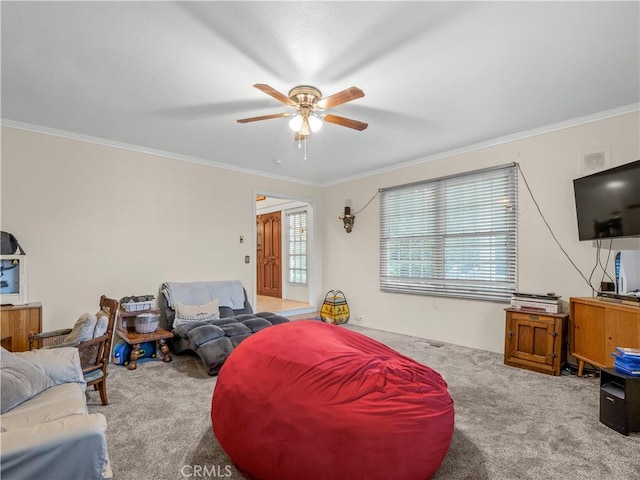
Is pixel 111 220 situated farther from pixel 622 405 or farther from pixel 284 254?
pixel 622 405

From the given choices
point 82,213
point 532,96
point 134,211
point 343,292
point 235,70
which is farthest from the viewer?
point 343,292

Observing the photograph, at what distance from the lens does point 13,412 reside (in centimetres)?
173

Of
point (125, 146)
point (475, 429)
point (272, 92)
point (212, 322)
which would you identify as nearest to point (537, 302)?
point (475, 429)

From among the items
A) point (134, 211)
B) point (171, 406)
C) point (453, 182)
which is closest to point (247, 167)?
point (134, 211)

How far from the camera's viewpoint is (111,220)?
415cm

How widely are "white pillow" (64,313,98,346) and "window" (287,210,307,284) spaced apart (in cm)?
501

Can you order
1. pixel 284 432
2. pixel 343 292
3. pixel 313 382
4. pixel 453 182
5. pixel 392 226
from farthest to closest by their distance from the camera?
pixel 343 292, pixel 392 226, pixel 453 182, pixel 313 382, pixel 284 432

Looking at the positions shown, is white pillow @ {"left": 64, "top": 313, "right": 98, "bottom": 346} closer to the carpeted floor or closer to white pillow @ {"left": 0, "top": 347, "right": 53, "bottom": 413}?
white pillow @ {"left": 0, "top": 347, "right": 53, "bottom": 413}

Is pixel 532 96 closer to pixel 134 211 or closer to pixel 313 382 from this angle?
pixel 313 382

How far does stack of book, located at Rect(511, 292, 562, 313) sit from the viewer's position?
3439 millimetres

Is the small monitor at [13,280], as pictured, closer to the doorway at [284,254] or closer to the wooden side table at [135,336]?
the wooden side table at [135,336]

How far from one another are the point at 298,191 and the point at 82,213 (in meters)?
3.37

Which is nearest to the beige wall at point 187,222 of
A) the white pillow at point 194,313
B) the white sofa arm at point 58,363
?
the white pillow at point 194,313

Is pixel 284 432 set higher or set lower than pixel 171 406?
higher
